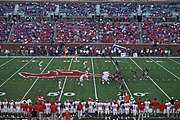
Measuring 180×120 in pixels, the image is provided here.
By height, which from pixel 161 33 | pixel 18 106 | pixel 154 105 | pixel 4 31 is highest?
pixel 4 31

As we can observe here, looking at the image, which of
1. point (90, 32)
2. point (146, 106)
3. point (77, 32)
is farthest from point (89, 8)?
point (146, 106)

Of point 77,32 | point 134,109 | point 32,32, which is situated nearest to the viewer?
point 134,109

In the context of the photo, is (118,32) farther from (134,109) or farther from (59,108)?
(59,108)

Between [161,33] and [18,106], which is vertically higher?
[161,33]

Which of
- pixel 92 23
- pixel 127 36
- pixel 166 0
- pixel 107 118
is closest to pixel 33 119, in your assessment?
pixel 107 118

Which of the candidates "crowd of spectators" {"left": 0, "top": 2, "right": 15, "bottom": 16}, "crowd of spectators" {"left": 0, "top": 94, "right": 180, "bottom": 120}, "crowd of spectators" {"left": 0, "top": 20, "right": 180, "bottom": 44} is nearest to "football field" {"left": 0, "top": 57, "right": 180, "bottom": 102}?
"crowd of spectators" {"left": 0, "top": 94, "right": 180, "bottom": 120}

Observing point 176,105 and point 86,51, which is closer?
point 176,105

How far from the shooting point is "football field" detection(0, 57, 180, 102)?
19.5m

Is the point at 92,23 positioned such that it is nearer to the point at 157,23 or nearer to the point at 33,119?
the point at 157,23

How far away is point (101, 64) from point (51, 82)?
8665 millimetres

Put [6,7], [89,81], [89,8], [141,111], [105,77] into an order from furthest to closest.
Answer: [89,8] < [6,7] < [89,81] < [105,77] < [141,111]

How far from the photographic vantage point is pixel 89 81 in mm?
23141

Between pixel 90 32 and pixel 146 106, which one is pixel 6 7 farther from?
pixel 146 106

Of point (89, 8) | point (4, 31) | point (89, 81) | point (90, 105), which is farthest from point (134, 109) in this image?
point (89, 8)
